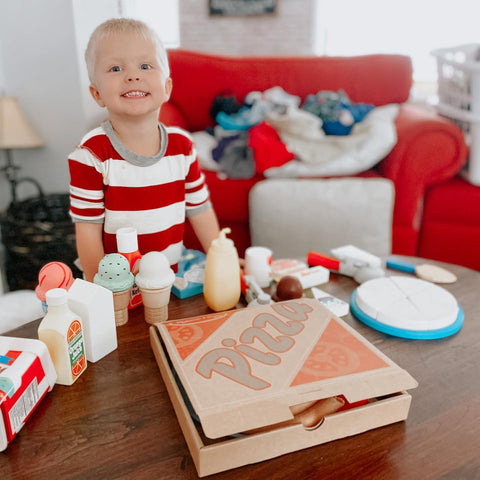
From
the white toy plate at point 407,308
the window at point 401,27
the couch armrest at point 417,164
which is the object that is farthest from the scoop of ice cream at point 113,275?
the window at point 401,27

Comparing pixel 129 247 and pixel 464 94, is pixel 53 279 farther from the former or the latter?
pixel 464 94

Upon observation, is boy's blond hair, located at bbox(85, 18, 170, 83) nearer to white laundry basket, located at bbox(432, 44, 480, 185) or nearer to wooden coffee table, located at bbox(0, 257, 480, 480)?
wooden coffee table, located at bbox(0, 257, 480, 480)

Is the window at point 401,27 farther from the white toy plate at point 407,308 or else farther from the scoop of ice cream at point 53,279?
the scoop of ice cream at point 53,279

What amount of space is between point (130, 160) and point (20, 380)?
1.42 ft

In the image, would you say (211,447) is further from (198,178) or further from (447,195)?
(447,195)

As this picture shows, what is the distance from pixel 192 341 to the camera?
2.04ft

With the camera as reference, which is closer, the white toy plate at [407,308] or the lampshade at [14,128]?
the white toy plate at [407,308]

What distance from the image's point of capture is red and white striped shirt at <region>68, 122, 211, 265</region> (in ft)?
2.74

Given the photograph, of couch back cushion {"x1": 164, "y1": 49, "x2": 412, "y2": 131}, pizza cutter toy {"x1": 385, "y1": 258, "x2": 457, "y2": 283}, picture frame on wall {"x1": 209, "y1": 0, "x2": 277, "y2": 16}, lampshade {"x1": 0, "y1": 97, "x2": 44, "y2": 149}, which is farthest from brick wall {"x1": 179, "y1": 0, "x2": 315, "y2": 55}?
pizza cutter toy {"x1": 385, "y1": 258, "x2": 457, "y2": 283}

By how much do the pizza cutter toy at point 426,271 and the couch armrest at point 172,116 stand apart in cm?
104

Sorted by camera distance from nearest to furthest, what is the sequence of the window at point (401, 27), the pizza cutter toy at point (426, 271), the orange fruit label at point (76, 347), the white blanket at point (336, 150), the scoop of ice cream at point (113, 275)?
1. the orange fruit label at point (76, 347)
2. the scoop of ice cream at point (113, 275)
3. the pizza cutter toy at point (426, 271)
4. the white blanket at point (336, 150)
5. the window at point (401, 27)

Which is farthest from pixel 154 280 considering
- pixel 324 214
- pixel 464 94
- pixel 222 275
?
pixel 464 94

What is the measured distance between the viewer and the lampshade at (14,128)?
5.34 ft

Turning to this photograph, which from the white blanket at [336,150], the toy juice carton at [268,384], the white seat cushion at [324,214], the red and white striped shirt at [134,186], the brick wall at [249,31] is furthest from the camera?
the brick wall at [249,31]
